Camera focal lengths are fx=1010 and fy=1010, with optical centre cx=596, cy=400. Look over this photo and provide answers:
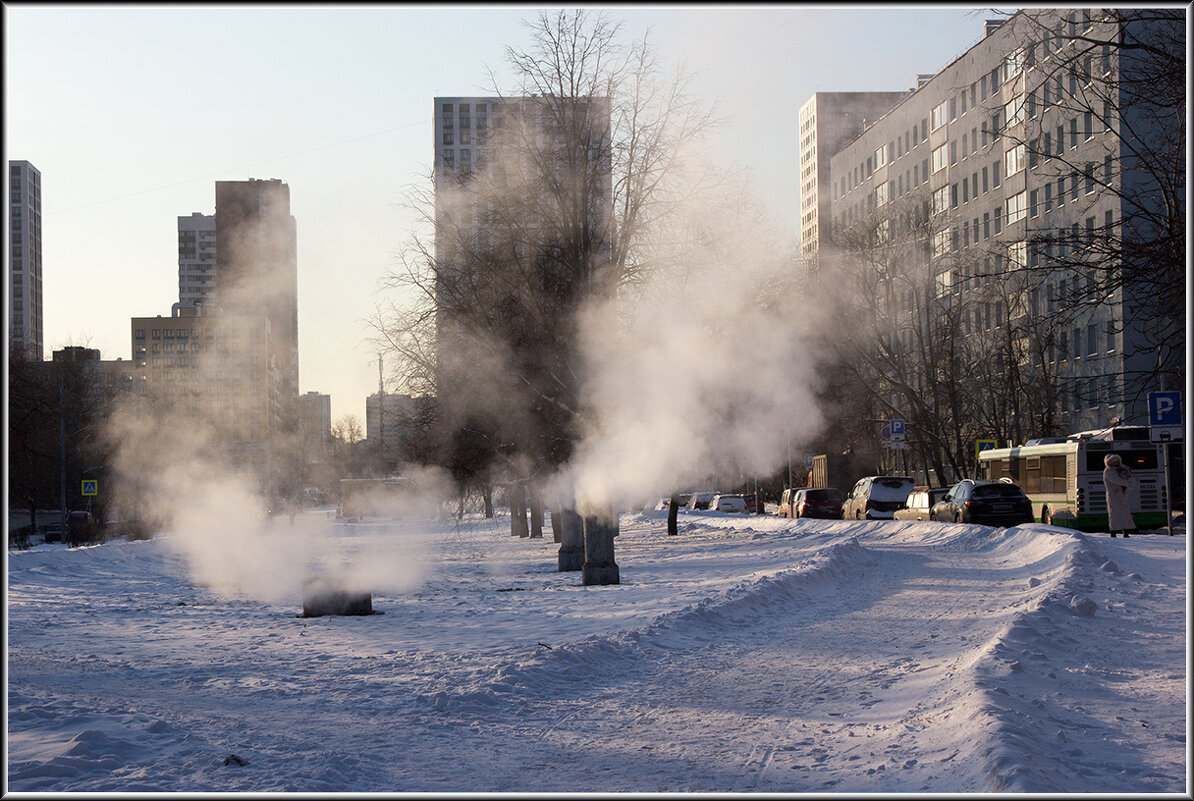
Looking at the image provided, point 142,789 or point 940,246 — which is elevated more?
point 940,246

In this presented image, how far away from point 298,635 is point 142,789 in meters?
7.65

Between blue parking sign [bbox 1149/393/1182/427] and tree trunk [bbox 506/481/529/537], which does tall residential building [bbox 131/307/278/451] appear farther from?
blue parking sign [bbox 1149/393/1182/427]

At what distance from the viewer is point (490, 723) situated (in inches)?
314

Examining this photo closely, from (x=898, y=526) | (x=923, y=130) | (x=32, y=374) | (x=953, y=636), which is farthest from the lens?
(x=923, y=130)

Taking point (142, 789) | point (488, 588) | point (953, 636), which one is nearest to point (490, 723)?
point (142, 789)

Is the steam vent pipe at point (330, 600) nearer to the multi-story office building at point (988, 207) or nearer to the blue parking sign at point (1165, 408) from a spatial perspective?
the multi-story office building at point (988, 207)

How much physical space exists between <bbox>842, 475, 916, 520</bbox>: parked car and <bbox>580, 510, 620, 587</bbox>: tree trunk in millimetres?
24020

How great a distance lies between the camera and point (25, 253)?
45.9m

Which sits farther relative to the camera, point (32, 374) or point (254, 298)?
point (32, 374)

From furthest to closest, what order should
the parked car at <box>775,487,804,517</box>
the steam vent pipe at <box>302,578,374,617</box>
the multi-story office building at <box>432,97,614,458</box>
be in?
the parked car at <box>775,487,804,517</box>, the multi-story office building at <box>432,97,614,458</box>, the steam vent pipe at <box>302,578,374,617</box>

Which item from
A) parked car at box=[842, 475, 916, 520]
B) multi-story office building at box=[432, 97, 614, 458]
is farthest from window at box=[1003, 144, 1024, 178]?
multi-story office building at box=[432, 97, 614, 458]

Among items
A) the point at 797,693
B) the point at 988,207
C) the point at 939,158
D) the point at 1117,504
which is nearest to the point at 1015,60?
the point at 797,693

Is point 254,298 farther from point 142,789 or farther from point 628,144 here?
point 142,789

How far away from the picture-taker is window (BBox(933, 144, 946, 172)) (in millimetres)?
73250
